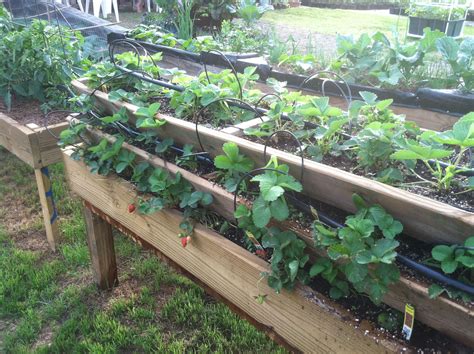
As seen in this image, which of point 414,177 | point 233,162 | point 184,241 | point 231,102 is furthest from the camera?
point 231,102

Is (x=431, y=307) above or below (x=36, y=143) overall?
above

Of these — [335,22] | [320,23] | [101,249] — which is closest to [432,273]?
[101,249]

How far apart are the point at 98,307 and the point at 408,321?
1.77 m

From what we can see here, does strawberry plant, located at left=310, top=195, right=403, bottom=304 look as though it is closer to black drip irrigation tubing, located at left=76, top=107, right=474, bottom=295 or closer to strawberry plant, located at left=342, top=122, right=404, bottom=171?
black drip irrigation tubing, located at left=76, top=107, right=474, bottom=295

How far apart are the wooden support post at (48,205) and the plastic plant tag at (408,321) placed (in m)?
2.21

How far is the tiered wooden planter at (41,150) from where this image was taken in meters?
2.53

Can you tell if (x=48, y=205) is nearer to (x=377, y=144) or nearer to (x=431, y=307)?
(x=377, y=144)

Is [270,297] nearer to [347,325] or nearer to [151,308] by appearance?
[347,325]

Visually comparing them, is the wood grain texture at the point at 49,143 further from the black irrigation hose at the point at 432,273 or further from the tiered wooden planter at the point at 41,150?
the black irrigation hose at the point at 432,273

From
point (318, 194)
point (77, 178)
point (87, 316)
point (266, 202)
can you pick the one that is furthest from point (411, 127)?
point (87, 316)

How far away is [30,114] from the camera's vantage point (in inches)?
115

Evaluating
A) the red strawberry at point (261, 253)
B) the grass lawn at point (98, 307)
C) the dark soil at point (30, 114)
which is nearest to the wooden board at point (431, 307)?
the red strawberry at point (261, 253)

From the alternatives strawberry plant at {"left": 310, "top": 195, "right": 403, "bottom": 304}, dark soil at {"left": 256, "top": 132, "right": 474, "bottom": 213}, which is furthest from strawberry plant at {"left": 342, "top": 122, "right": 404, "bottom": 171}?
strawberry plant at {"left": 310, "top": 195, "right": 403, "bottom": 304}

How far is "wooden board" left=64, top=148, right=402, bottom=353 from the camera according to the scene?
107cm
